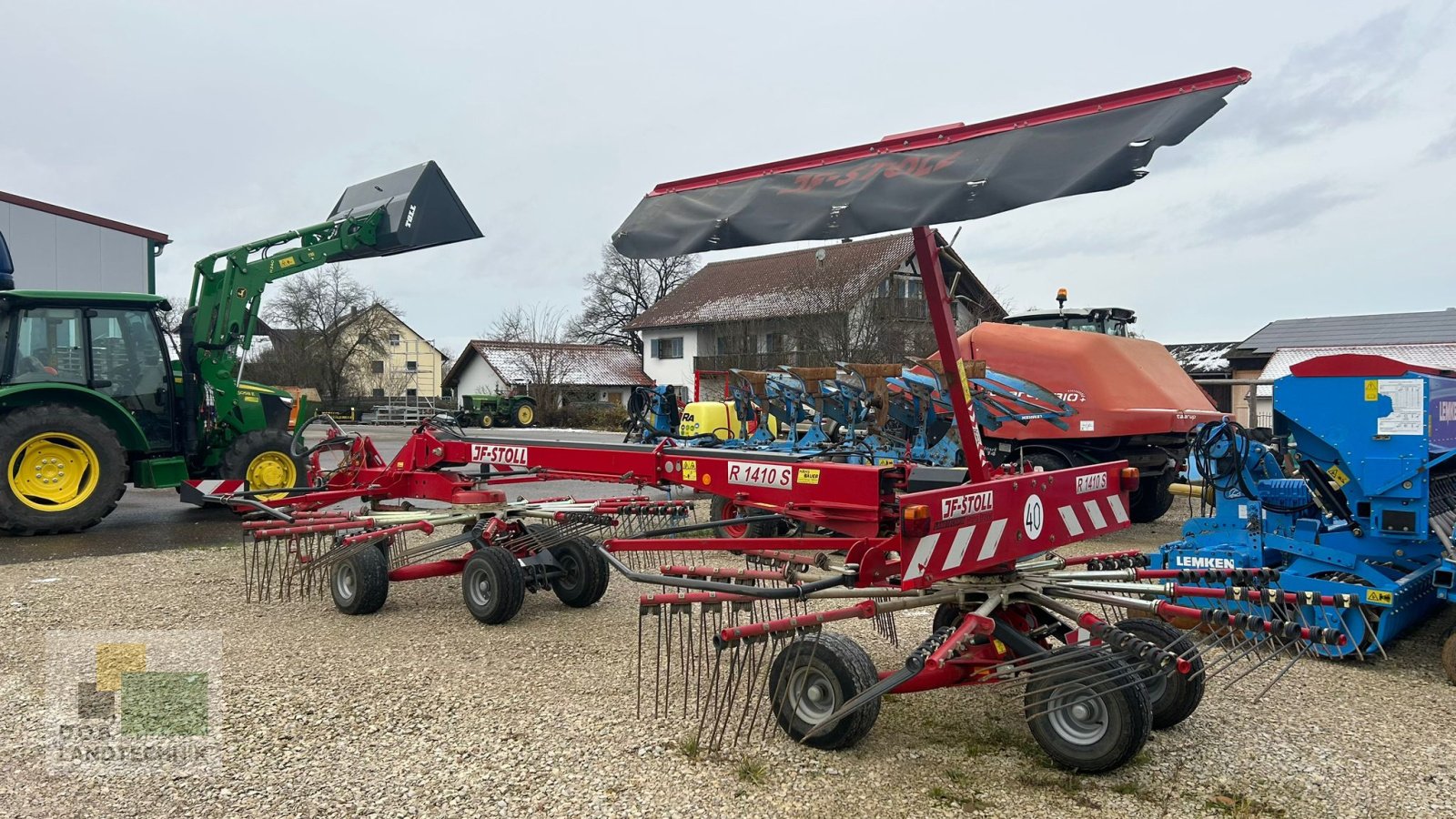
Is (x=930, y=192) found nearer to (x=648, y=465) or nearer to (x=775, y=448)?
(x=648, y=465)

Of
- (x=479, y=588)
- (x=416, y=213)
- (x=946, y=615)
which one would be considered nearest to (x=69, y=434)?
(x=416, y=213)

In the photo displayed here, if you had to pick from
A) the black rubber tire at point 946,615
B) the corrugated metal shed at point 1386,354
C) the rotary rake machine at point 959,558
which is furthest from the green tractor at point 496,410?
the black rubber tire at point 946,615

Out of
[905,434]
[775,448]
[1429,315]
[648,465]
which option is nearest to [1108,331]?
[905,434]

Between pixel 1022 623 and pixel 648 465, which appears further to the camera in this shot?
pixel 648 465

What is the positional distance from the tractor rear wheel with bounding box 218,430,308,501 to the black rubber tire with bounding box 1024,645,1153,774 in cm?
789

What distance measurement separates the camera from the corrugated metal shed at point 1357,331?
27109 mm

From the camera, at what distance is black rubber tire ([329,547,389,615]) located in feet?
17.8

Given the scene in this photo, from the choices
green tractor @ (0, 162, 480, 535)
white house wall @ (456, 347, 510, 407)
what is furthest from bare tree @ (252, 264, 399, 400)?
green tractor @ (0, 162, 480, 535)

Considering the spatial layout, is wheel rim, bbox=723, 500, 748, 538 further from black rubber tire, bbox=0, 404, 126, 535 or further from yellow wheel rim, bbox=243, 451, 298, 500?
black rubber tire, bbox=0, 404, 126, 535

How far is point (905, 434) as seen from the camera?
31.8 feet

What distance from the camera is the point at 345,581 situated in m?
5.52

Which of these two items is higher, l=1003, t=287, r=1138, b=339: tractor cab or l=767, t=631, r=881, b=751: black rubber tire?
l=1003, t=287, r=1138, b=339: tractor cab

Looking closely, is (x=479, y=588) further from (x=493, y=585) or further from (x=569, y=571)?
(x=569, y=571)

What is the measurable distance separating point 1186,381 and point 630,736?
313 inches
